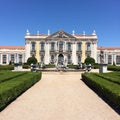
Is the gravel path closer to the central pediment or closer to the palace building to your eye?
the palace building

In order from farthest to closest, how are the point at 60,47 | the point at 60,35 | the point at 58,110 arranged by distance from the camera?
the point at 60,47, the point at 60,35, the point at 58,110

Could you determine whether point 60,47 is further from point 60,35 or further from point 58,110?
point 58,110

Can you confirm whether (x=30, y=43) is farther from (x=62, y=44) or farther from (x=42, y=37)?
(x=62, y=44)

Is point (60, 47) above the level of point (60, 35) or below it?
below

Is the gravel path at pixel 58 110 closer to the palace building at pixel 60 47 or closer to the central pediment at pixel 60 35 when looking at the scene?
the palace building at pixel 60 47

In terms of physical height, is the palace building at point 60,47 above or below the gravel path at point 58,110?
above

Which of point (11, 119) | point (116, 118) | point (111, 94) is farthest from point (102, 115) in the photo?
point (11, 119)

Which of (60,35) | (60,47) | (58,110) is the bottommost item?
(58,110)

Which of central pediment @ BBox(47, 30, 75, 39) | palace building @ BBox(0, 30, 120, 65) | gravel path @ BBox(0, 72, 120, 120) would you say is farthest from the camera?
palace building @ BBox(0, 30, 120, 65)

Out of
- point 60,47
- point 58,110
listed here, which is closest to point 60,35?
point 60,47

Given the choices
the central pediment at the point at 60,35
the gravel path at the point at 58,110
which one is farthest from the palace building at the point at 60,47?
the gravel path at the point at 58,110

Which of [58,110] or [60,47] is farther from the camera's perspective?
[60,47]

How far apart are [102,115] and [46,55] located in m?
52.7

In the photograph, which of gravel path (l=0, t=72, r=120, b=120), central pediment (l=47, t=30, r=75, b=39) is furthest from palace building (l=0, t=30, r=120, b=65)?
gravel path (l=0, t=72, r=120, b=120)
